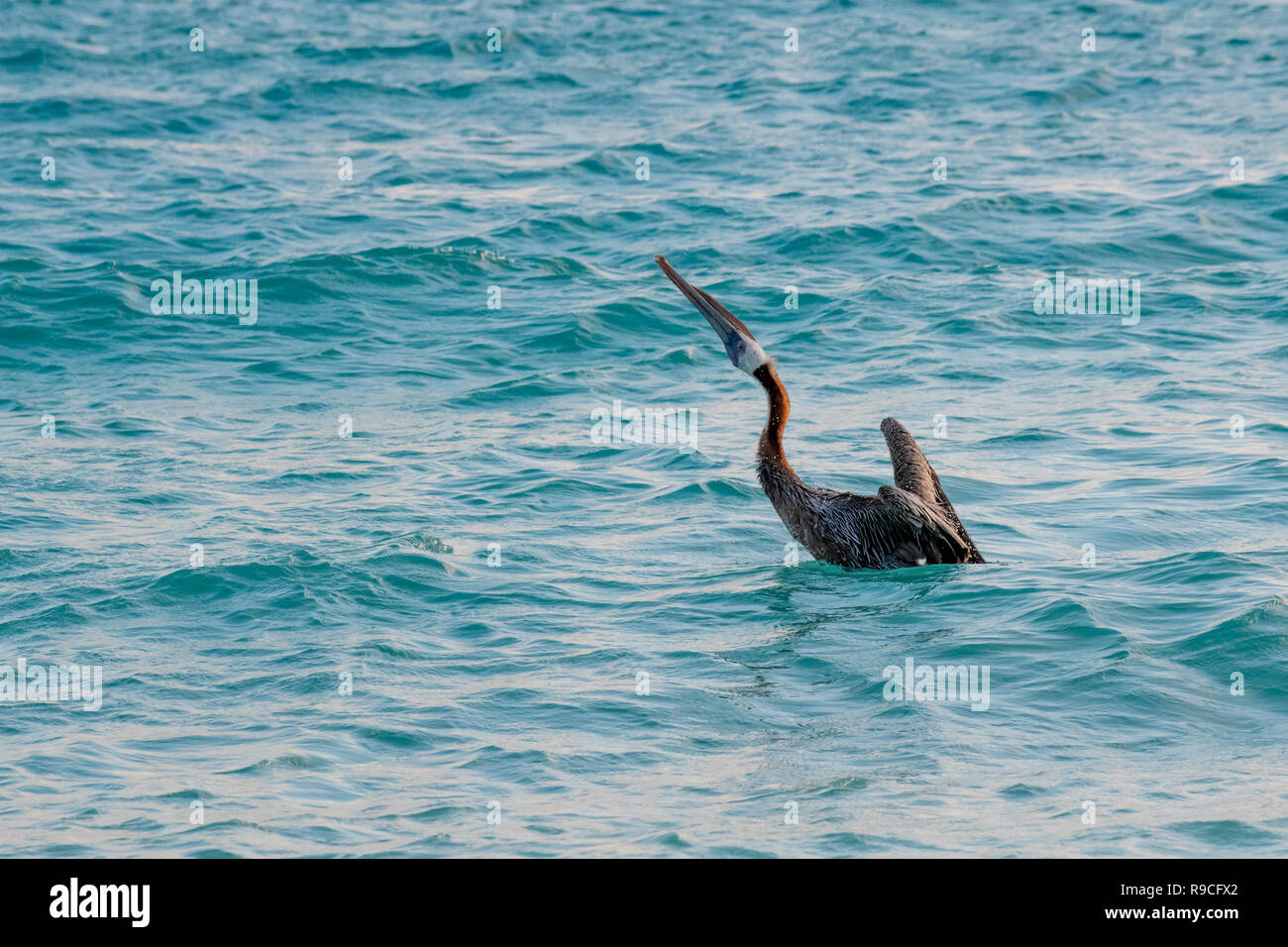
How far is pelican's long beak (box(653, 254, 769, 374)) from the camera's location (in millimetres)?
10695

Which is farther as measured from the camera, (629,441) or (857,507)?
(629,441)

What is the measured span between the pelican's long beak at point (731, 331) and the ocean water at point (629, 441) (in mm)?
1375

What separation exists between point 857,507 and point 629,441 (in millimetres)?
3759

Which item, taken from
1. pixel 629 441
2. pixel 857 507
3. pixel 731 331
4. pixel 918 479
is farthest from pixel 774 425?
pixel 629 441

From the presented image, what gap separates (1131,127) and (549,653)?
17.1m

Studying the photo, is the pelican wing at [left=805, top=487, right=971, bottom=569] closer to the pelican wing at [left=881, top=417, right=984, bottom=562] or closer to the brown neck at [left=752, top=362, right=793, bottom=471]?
the pelican wing at [left=881, top=417, right=984, bottom=562]

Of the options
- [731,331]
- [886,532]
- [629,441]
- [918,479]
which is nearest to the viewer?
[886,532]

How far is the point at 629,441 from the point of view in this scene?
1366cm

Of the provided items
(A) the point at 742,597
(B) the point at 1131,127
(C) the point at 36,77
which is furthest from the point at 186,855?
(C) the point at 36,77

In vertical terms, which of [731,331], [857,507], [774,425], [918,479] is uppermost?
[731,331]

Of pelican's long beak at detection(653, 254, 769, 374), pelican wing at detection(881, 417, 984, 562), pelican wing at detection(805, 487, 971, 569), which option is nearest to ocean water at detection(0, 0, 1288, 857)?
pelican wing at detection(805, 487, 971, 569)

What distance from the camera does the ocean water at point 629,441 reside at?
747 centimetres

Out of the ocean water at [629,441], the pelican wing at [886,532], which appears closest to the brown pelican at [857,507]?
the pelican wing at [886,532]

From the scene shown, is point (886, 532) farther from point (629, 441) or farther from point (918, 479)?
point (629, 441)
